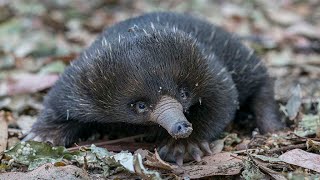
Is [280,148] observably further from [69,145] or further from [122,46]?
[69,145]

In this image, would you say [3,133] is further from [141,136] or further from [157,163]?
[157,163]

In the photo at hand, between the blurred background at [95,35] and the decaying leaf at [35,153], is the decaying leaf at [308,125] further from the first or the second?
the decaying leaf at [35,153]

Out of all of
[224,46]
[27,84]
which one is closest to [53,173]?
[224,46]

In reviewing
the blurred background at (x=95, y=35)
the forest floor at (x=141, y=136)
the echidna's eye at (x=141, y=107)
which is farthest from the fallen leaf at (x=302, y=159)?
the blurred background at (x=95, y=35)

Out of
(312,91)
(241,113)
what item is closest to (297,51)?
(312,91)

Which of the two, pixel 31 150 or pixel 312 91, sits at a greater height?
pixel 312 91

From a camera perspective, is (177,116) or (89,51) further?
(89,51)

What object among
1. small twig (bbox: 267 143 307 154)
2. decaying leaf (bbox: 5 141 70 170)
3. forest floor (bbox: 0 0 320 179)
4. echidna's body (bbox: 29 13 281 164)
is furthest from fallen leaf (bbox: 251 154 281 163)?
decaying leaf (bbox: 5 141 70 170)

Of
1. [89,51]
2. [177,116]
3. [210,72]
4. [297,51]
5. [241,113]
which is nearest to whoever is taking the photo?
[177,116]

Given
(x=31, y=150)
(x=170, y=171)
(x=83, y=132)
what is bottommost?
(x=170, y=171)
